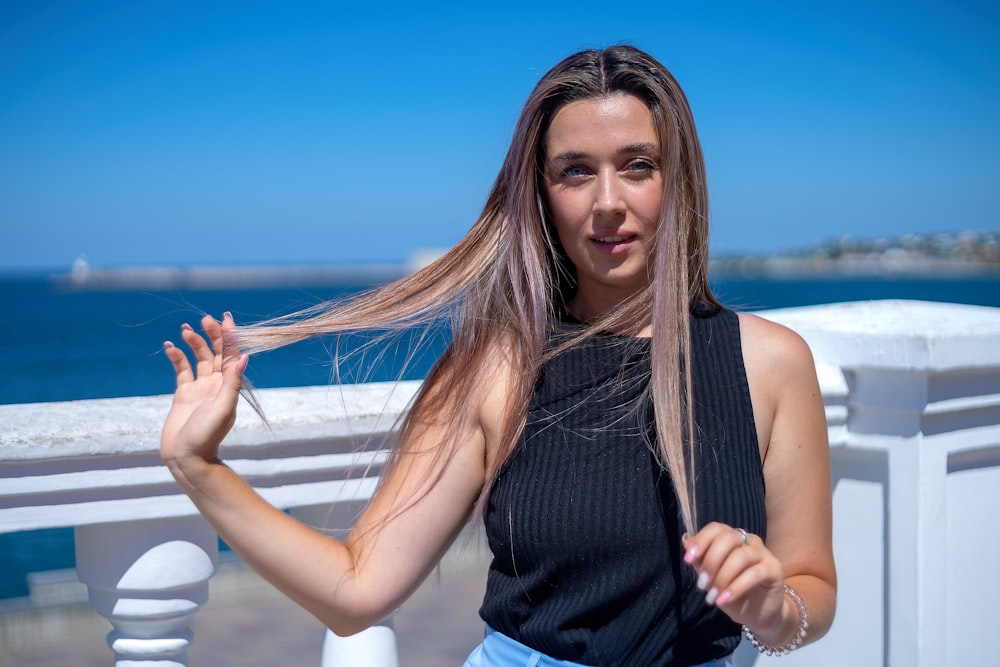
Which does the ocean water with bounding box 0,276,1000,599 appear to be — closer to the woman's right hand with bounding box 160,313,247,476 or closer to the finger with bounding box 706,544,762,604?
the woman's right hand with bounding box 160,313,247,476

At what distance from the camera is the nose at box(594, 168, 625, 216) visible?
5.79 feet

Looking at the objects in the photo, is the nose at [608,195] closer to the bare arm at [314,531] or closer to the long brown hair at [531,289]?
the long brown hair at [531,289]

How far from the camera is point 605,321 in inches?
73.7

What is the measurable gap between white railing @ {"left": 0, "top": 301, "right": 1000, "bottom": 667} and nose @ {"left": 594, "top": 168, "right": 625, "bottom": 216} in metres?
0.65

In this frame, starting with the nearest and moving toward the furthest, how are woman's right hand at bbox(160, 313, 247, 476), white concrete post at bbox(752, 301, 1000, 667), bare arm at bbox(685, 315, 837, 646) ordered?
woman's right hand at bbox(160, 313, 247, 476) → bare arm at bbox(685, 315, 837, 646) → white concrete post at bbox(752, 301, 1000, 667)

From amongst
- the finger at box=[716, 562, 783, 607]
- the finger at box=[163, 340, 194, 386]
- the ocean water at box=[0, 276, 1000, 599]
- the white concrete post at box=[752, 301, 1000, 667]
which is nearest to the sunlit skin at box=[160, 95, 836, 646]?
the finger at box=[163, 340, 194, 386]

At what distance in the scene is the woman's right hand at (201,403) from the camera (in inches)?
62.9

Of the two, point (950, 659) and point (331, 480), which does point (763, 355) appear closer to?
point (331, 480)

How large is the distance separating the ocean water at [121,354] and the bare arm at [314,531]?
0.14m

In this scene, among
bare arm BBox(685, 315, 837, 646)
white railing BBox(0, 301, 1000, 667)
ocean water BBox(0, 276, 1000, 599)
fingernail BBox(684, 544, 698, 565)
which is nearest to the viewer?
fingernail BBox(684, 544, 698, 565)

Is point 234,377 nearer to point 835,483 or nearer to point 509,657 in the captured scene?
point 509,657

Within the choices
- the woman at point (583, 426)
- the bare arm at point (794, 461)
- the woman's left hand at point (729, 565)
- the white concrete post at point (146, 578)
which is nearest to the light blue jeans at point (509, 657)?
the woman at point (583, 426)

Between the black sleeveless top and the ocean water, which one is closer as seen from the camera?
the black sleeveless top

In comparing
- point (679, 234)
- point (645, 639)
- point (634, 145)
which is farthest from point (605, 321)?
point (645, 639)
